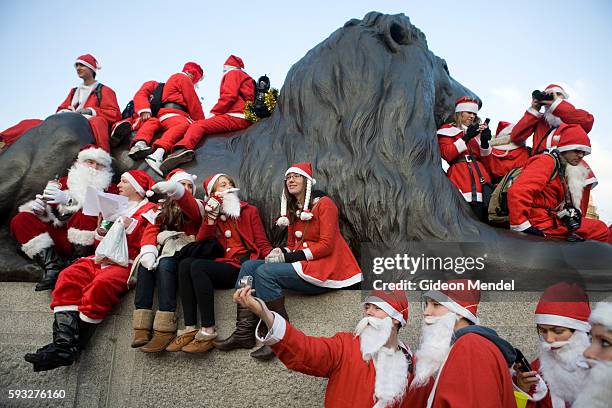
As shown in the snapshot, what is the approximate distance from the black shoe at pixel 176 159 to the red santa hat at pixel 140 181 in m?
0.28

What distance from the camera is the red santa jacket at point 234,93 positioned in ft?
18.6

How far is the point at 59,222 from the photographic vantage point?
4.79 metres

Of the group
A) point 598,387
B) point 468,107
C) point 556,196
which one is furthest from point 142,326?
point 468,107

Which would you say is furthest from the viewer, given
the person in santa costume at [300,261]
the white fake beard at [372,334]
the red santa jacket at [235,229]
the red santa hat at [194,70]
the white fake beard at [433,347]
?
the red santa hat at [194,70]

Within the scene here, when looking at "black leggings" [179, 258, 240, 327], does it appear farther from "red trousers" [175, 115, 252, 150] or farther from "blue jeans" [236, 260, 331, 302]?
"red trousers" [175, 115, 252, 150]

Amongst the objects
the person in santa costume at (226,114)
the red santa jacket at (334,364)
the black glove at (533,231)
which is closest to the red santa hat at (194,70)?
the person in santa costume at (226,114)

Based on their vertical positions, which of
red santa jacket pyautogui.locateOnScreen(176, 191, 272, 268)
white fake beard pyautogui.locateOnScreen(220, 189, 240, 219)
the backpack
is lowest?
red santa jacket pyautogui.locateOnScreen(176, 191, 272, 268)

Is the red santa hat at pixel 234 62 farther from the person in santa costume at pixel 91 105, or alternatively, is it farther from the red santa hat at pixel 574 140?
the red santa hat at pixel 574 140

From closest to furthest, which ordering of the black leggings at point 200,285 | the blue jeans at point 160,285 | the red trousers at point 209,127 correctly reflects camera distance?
the black leggings at point 200,285 → the blue jeans at point 160,285 → the red trousers at point 209,127

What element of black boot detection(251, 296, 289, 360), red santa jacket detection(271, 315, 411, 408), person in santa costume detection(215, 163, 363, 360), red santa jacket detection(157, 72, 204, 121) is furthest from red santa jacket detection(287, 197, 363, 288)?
red santa jacket detection(157, 72, 204, 121)

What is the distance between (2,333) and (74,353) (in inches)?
33.4

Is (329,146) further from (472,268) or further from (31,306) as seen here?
(31,306)

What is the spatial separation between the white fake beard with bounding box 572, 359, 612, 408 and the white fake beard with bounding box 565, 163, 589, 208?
229 centimetres

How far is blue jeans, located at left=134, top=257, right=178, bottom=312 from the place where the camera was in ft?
12.5
